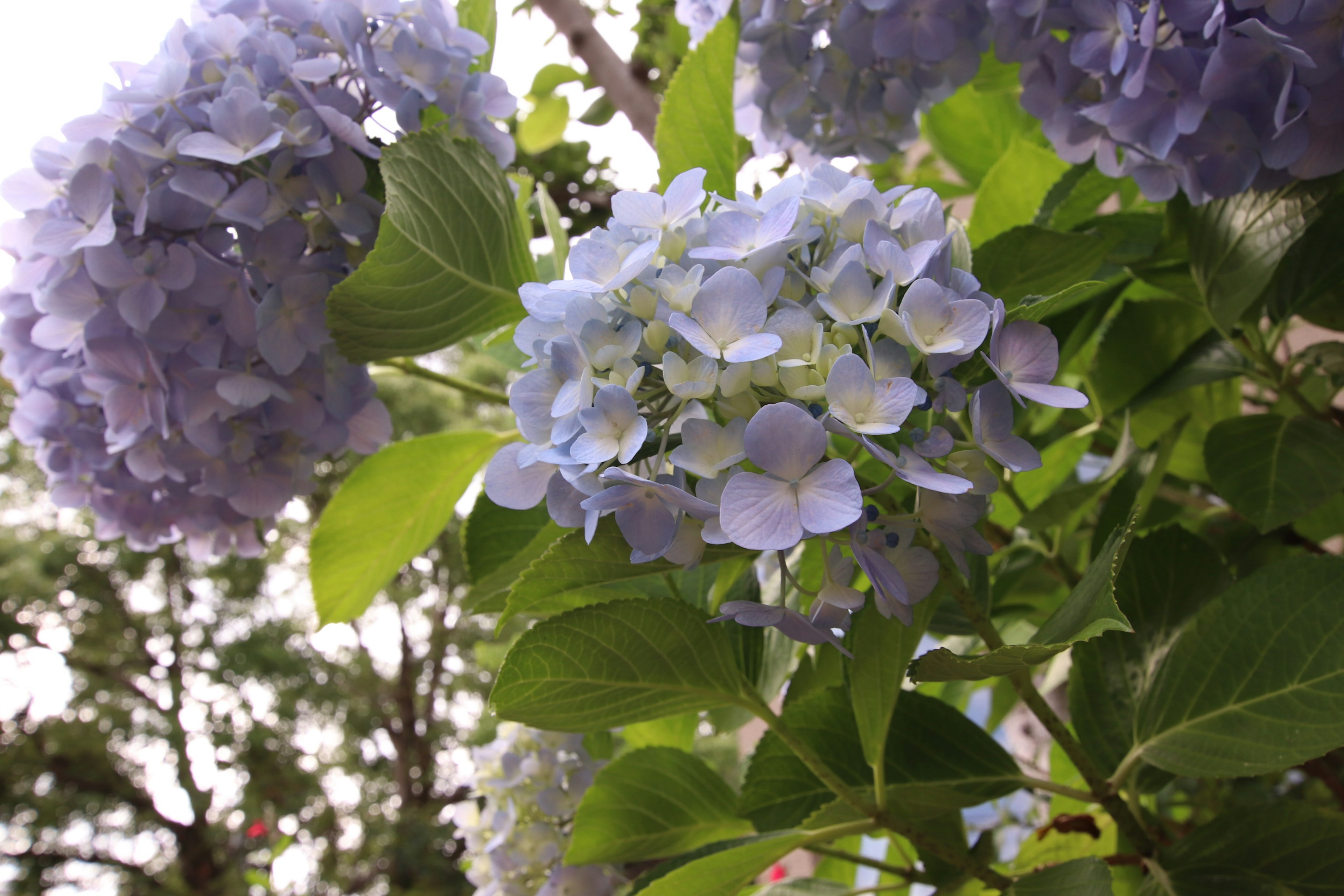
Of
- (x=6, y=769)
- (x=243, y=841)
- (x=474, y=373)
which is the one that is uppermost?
(x=474, y=373)

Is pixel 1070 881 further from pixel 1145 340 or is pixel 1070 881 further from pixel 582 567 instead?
pixel 1145 340

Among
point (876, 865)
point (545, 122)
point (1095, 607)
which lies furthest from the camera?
point (545, 122)

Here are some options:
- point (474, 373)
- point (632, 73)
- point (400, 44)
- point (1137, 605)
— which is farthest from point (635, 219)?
point (474, 373)

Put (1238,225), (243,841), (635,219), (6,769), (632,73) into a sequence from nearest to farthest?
(635,219) → (1238,225) → (632,73) → (6,769) → (243,841)

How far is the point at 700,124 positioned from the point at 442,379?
221 mm

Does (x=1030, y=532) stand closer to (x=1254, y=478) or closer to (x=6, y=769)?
(x=1254, y=478)

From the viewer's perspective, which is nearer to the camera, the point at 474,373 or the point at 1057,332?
the point at 1057,332

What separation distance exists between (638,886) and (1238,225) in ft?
1.37

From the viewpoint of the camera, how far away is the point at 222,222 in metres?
0.40

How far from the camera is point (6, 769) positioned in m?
4.60

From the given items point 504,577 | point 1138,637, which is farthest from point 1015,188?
point 504,577

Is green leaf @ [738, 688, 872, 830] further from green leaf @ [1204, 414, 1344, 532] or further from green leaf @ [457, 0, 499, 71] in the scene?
green leaf @ [457, 0, 499, 71]

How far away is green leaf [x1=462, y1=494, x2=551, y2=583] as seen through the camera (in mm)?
447

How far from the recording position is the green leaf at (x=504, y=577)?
397 millimetres
